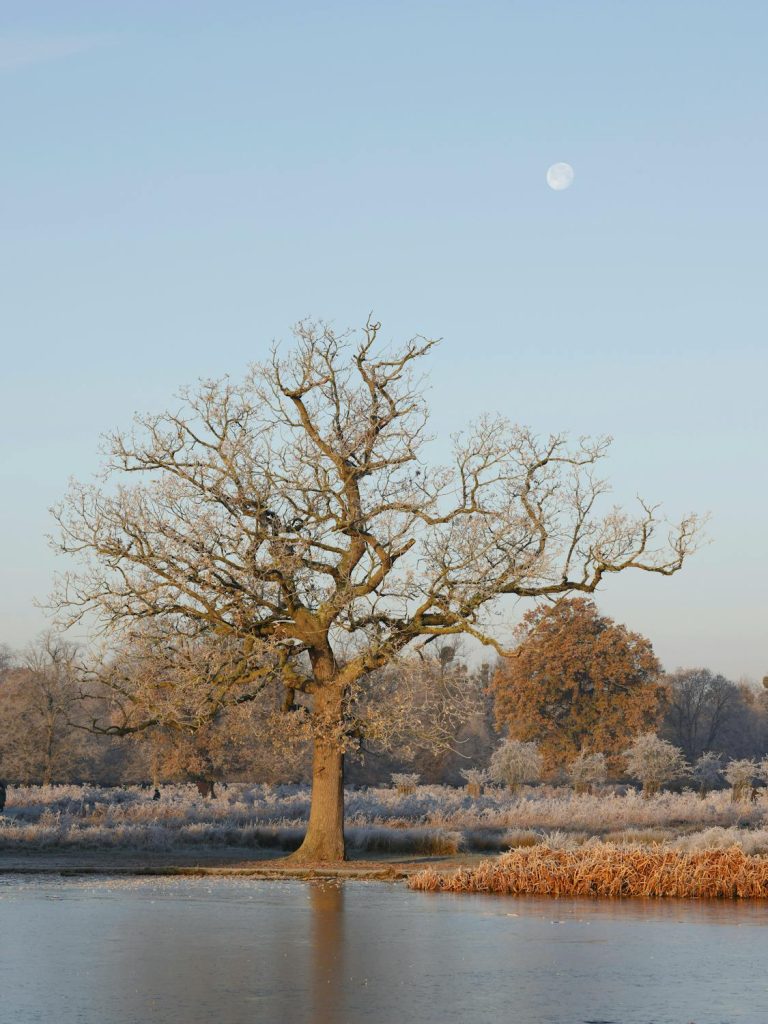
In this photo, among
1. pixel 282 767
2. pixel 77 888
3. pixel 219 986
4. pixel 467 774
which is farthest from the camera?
pixel 467 774

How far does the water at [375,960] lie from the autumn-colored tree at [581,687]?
52050mm

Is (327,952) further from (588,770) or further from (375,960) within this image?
(588,770)

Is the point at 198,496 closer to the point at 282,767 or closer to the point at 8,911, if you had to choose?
the point at 8,911

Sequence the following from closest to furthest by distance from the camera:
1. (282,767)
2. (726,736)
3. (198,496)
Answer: (198,496)
(282,767)
(726,736)

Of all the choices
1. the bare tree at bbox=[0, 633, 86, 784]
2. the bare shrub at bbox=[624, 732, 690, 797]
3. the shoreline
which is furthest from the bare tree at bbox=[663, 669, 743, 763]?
the shoreline

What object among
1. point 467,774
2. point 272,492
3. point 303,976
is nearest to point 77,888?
point 272,492

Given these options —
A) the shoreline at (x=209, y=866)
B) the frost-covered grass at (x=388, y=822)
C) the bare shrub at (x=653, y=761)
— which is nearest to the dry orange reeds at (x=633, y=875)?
the frost-covered grass at (x=388, y=822)

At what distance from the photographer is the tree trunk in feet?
96.3

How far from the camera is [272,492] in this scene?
28.6 meters

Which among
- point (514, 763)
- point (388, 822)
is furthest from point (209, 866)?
point (514, 763)

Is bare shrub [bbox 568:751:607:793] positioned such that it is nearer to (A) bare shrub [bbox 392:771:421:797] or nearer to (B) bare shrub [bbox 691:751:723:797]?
(B) bare shrub [bbox 691:751:723:797]

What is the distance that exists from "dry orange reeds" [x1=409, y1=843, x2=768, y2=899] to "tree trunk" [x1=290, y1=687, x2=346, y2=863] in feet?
22.0

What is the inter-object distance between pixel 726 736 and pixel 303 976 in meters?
104

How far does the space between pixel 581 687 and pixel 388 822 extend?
119ft
